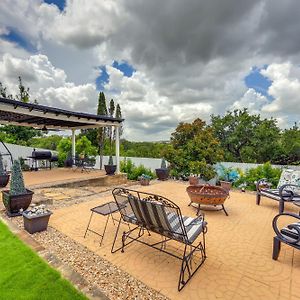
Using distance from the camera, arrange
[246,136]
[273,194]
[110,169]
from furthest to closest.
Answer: [246,136] < [110,169] < [273,194]

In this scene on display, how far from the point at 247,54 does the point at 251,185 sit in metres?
5.16

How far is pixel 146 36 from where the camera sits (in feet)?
24.9

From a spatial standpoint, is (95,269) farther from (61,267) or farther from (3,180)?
(3,180)

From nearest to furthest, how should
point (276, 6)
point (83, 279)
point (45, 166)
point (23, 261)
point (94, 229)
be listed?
1. point (83, 279)
2. point (23, 261)
3. point (94, 229)
4. point (276, 6)
5. point (45, 166)

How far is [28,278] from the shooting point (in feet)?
8.39

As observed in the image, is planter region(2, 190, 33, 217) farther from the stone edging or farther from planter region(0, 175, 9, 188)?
planter region(0, 175, 9, 188)

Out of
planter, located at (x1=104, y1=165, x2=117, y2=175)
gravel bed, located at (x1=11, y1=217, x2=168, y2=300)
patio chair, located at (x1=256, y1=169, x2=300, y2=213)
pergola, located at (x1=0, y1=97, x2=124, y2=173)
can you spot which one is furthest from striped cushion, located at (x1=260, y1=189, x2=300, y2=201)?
pergola, located at (x1=0, y1=97, x2=124, y2=173)

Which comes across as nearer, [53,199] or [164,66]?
[53,199]

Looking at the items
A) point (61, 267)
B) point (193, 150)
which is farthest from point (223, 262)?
point (193, 150)

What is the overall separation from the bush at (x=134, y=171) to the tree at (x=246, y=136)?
837cm

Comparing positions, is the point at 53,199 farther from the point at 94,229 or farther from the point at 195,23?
the point at 195,23

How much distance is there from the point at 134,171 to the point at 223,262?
8726 millimetres

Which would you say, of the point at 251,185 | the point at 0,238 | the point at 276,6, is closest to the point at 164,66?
the point at 276,6

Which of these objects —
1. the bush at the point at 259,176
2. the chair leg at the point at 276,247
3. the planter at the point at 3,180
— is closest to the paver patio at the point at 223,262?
the chair leg at the point at 276,247
